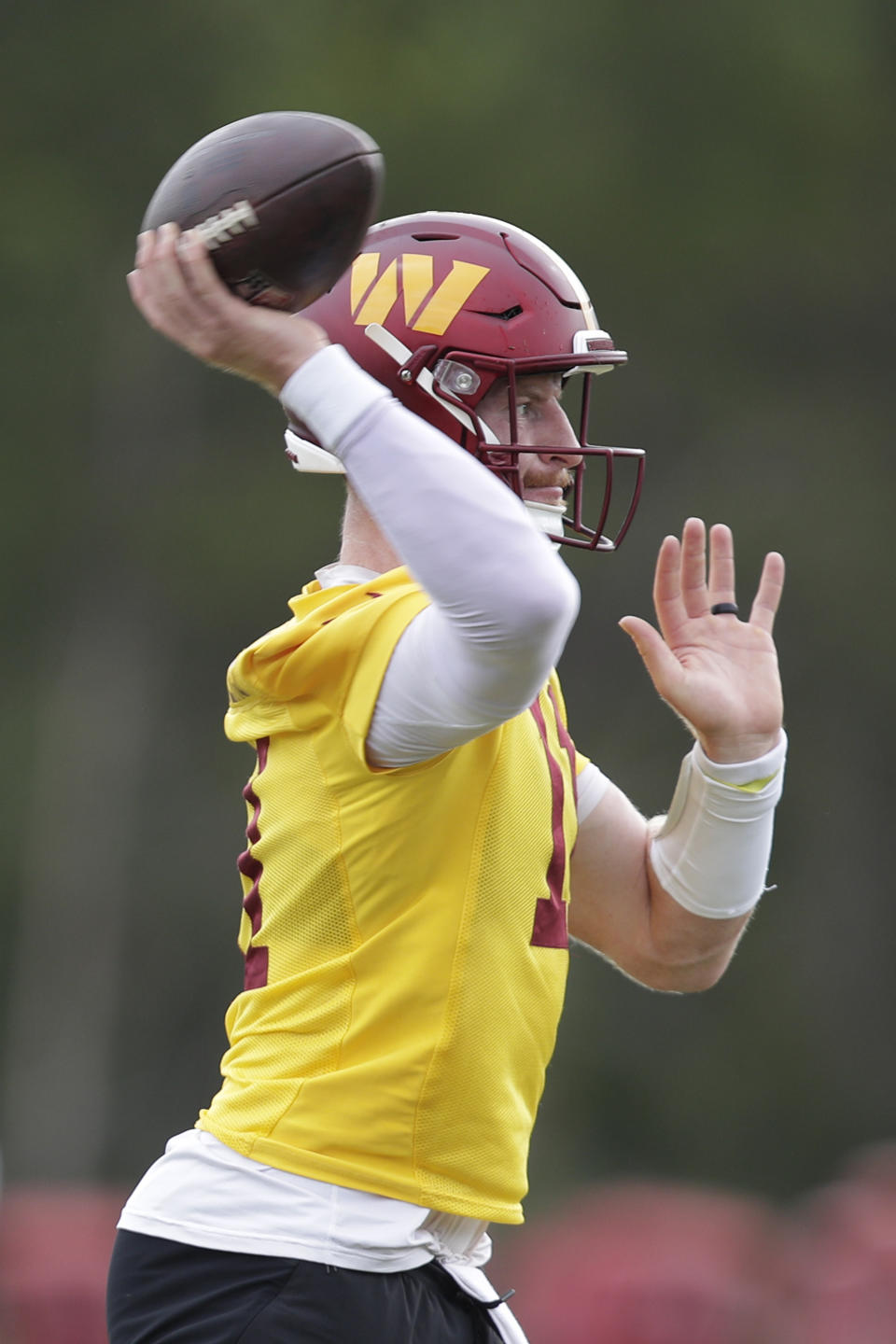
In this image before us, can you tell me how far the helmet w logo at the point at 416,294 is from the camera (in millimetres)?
3072

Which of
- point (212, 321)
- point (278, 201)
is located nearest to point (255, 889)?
point (212, 321)

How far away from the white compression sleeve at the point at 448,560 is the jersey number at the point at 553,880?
0.43m

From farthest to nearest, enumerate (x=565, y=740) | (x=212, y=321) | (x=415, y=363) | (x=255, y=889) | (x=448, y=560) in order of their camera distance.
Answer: (x=565, y=740)
(x=415, y=363)
(x=255, y=889)
(x=212, y=321)
(x=448, y=560)

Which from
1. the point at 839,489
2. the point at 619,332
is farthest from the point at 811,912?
the point at 619,332

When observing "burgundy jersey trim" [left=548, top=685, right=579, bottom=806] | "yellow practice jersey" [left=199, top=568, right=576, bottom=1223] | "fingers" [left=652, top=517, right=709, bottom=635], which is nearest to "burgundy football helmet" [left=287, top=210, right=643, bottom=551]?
"fingers" [left=652, top=517, right=709, bottom=635]

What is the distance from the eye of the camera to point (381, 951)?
2.70 m

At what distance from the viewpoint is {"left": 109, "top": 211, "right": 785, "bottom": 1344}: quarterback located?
7.91ft

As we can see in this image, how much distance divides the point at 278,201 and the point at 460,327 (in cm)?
49

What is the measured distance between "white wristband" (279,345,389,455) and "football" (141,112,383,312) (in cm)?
17

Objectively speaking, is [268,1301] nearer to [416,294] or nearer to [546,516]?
[546,516]

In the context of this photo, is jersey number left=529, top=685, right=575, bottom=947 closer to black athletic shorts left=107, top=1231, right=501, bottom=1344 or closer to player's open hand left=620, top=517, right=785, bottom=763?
player's open hand left=620, top=517, right=785, bottom=763

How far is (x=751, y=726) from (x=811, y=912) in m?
12.0

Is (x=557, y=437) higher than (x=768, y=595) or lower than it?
higher

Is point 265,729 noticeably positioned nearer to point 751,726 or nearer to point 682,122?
point 751,726
